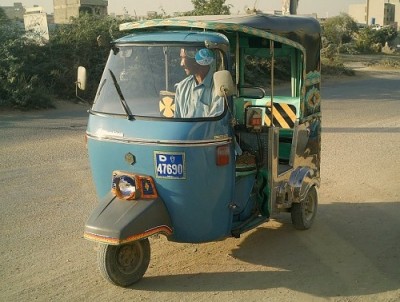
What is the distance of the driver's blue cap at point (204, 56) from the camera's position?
163 inches

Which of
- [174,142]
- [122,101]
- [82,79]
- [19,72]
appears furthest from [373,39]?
[174,142]

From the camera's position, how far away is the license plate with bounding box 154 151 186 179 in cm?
396

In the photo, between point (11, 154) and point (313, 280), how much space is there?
21.3 feet

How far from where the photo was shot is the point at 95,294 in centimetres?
405

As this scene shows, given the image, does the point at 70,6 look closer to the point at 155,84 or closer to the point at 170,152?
the point at 155,84

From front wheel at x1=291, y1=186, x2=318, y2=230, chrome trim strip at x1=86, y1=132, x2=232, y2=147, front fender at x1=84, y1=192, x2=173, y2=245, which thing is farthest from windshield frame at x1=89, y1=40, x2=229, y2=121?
front wheel at x1=291, y1=186, x2=318, y2=230

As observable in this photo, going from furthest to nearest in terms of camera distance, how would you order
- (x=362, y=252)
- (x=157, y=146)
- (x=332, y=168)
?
(x=332, y=168) < (x=362, y=252) < (x=157, y=146)

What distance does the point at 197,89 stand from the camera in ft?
14.0

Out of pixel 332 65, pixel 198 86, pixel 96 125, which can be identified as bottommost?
pixel 332 65

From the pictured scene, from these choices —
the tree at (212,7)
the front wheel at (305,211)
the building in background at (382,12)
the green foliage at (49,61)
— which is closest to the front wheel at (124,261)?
the front wheel at (305,211)

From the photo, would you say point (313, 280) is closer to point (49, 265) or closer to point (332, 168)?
point (49, 265)

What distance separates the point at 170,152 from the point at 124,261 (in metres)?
1.01

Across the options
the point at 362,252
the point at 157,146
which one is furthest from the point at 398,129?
the point at 157,146

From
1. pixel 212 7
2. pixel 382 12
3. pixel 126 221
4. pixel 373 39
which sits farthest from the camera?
→ pixel 382 12
